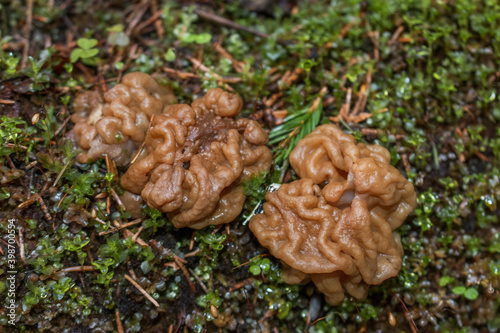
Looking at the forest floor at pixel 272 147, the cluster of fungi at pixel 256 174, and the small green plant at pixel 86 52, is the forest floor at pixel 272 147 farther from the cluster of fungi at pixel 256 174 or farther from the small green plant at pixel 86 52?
the cluster of fungi at pixel 256 174

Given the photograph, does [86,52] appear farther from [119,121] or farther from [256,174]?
[256,174]

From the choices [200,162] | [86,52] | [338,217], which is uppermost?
[86,52]

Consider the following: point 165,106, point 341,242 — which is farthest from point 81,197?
point 341,242

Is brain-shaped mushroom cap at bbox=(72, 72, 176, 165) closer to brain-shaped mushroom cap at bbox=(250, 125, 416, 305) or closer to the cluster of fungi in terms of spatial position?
the cluster of fungi

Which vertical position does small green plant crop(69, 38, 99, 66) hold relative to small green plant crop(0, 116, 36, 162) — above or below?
above

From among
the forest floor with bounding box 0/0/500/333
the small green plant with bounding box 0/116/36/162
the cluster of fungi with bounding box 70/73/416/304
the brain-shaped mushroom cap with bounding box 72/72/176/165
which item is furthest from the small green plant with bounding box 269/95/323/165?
the small green plant with bounding box 0/116/36/162

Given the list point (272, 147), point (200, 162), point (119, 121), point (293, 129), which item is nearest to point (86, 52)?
point (119, 121)

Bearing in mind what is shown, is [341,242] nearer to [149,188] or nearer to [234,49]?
[149,188]
